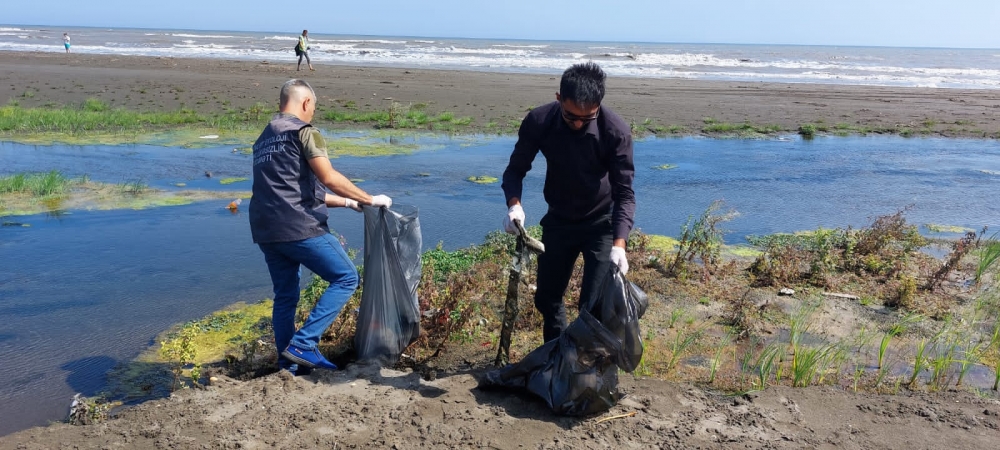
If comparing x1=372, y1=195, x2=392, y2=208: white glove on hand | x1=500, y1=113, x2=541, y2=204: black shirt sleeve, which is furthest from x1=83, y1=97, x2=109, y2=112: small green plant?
x1=500, y1=113, x2=541, y2=204: black shirt sleeve

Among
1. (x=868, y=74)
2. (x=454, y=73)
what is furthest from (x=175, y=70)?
(x=868, y=74)

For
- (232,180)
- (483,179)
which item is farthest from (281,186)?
(483,179)

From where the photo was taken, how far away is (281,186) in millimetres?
3537

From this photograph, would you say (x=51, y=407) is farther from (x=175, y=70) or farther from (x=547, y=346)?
(x=175, y=70)

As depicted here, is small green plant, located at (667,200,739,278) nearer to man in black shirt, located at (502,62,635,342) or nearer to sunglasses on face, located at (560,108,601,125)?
man in black shirt, located at (502,62,635,342)

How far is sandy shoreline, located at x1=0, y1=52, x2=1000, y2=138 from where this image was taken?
52.2 ft

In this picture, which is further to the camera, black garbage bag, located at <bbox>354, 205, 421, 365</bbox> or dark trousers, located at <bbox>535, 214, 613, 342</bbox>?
black garbage bag, located at <bbox>354, 205, 421, 365</bbox>

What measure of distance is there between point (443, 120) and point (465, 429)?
11.7 metres

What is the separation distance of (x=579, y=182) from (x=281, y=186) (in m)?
1.50

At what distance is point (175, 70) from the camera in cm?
2377

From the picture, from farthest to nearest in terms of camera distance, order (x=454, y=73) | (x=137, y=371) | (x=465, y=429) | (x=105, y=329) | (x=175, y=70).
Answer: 1. (x=454, y=73)
2. (x=175, y=70)
3. (x=105, y=329)
4. (x=137, y=371)
5. (x=465, y=429)

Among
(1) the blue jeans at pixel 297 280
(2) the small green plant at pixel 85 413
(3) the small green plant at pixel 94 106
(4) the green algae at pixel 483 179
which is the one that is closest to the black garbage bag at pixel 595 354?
(1) the blue jeans at pixel 297 280

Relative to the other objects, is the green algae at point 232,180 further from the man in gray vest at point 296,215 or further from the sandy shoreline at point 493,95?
the sandy shoreline at point 493,95

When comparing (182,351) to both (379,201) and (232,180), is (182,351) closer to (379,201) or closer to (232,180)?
(379,201)
